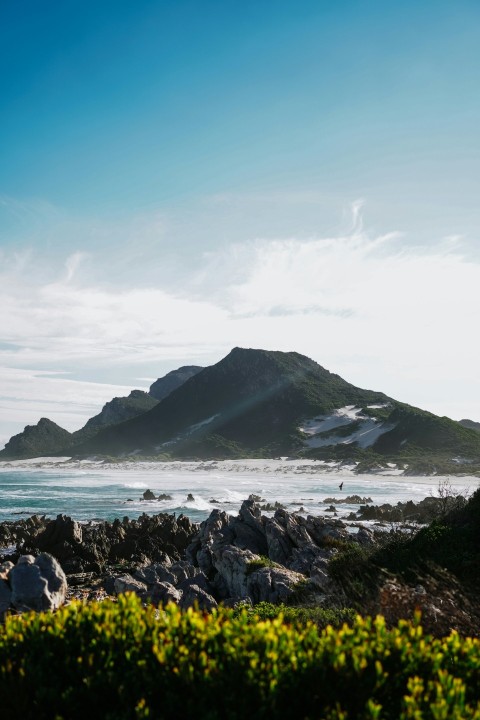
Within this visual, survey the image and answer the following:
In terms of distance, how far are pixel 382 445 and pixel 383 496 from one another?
71.3 m

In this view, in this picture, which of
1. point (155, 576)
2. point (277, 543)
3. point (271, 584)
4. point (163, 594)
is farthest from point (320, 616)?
point (277, 543)

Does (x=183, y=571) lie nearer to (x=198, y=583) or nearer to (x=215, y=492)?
(x=198, y=583)

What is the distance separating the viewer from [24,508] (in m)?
48.4

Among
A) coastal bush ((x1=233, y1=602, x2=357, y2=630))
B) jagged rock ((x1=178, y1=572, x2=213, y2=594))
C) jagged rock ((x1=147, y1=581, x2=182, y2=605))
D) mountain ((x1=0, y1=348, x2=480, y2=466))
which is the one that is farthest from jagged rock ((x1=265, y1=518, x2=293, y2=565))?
mountain ((x1=0, y1=348, x2=480, y2=466))

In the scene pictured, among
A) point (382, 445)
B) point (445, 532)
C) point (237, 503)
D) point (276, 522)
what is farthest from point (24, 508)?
point (382, 445)

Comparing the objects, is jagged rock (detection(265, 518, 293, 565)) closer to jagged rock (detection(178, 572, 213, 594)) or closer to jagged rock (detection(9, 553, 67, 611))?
jagged rock (detection(178, 572, 213, 594))

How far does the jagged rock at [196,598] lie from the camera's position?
48.5ft

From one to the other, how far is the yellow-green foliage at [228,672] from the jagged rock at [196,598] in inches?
407

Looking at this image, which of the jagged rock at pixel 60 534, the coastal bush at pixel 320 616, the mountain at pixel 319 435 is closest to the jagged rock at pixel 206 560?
the coastal bush at pixel 320 616

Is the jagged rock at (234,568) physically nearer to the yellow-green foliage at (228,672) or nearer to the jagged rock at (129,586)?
the jagged rock at (129,586)

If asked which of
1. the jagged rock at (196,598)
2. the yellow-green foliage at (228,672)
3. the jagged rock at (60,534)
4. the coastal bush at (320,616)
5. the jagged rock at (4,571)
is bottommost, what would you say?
the jagged rock at (60,534)

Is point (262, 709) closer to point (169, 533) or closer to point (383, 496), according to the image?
point (169, 533)

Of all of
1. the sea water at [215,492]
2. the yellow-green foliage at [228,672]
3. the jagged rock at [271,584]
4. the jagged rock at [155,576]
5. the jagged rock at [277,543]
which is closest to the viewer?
the yellow-green foliage at [228,672]

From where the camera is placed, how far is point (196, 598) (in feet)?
49.5
